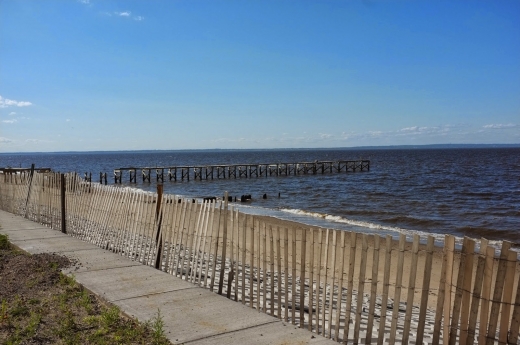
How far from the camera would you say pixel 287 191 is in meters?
43.6

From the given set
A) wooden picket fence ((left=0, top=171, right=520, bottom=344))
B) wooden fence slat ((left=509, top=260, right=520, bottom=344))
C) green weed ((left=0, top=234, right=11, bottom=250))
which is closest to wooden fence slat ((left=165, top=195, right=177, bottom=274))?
wooden picket fence ((left=0, top=171, right=520, bottom=344))

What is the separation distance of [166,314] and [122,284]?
1.52 meters

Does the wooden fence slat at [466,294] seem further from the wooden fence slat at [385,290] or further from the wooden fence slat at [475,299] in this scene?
the wooden fence slat at [385,290]

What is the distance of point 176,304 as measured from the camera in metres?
6.04

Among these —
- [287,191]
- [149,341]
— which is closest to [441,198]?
[287,191]

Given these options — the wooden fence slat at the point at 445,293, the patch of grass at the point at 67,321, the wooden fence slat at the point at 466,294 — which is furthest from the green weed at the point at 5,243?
the wooden fence slat at the point at 466,294

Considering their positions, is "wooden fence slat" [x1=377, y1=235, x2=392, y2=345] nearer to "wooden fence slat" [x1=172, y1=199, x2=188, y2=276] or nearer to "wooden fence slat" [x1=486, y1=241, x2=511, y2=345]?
"wooden fence slat" [x1=486, y1=241, x2=511, y2=345]

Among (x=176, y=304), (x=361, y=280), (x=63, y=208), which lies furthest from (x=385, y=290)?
(x=63, y=208)

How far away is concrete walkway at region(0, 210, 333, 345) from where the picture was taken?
5.04 metres

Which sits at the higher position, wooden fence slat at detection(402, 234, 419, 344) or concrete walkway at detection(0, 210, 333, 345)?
wooden fence slat at detection(402, 234, 419, 344)

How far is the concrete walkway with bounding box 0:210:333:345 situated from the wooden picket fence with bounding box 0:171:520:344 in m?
0.38

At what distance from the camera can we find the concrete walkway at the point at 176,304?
504 centimetres

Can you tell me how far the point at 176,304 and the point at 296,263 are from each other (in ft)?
12.6

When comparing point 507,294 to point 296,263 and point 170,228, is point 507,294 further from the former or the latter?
point 296,263
